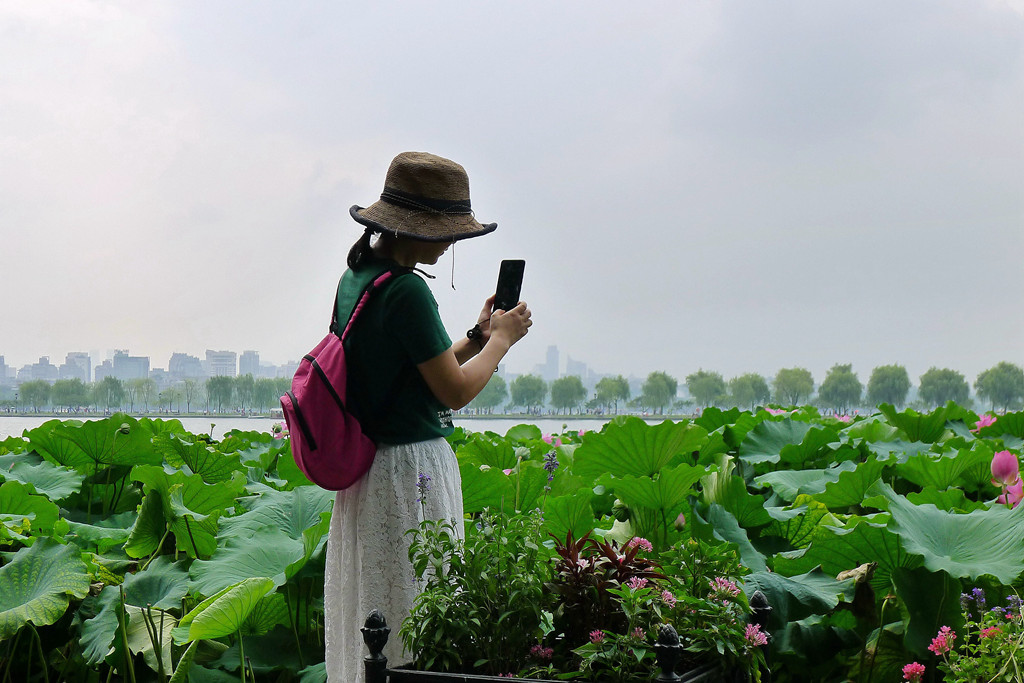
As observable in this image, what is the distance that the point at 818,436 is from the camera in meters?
3.01

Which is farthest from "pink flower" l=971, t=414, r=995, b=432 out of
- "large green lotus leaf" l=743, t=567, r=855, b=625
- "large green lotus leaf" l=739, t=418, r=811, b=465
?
"large green lotus leaf" l=743, t=567, r=855, b=625

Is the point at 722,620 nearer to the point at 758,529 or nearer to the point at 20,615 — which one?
the point at 758,529

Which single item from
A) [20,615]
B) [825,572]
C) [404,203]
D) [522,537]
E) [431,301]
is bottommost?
[20,615]

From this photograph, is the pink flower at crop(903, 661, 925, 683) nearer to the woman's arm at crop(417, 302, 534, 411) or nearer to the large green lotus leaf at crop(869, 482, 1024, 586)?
the large green lotus leaf at crop(869, 482, 1024, 586)

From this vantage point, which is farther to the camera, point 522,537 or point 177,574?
point 177,574

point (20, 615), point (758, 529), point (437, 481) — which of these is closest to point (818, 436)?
point (758, 529)

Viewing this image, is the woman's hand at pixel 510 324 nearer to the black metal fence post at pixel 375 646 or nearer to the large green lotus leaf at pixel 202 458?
the black metal fence post at pixel 375 646

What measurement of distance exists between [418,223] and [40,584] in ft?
4.50

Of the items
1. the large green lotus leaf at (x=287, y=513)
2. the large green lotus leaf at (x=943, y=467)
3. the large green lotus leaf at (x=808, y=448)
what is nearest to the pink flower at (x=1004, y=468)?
the large green lotus leaf at (x=943, y=467)

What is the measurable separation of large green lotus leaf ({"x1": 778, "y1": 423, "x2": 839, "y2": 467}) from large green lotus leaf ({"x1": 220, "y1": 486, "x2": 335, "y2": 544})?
1.47 metres

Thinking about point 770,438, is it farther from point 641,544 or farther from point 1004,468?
point 641,544

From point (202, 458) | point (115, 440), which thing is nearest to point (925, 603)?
point (202, 458)

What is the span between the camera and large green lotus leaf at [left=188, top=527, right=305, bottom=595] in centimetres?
199

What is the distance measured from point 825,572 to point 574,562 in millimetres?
814
